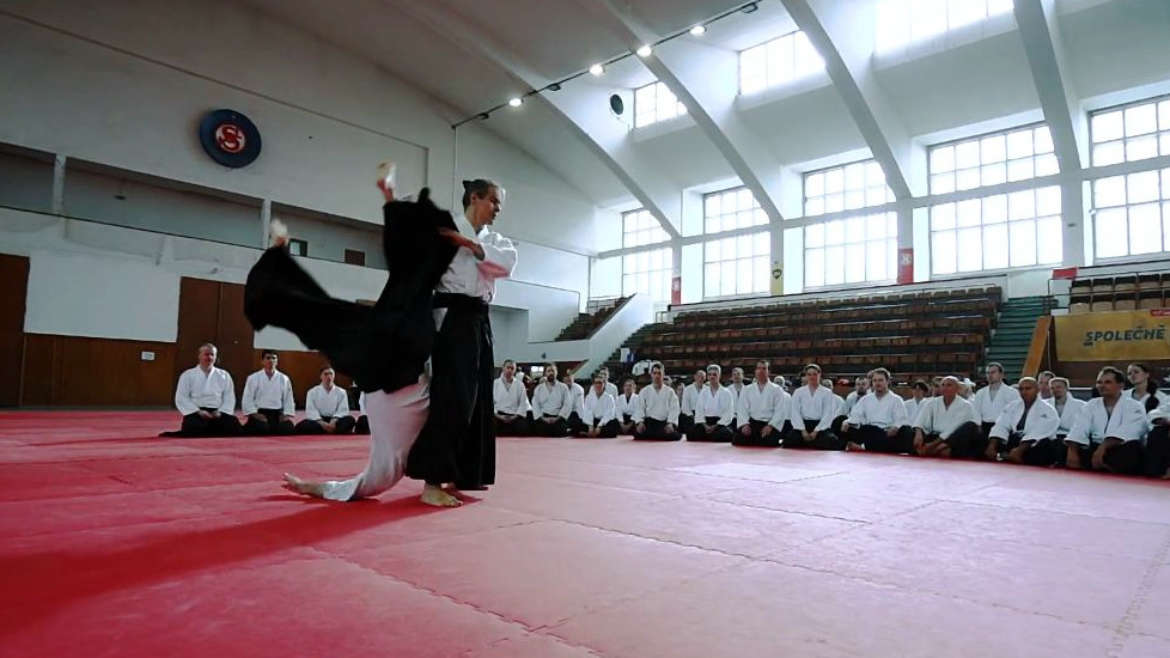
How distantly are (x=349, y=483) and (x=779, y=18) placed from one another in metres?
15.1

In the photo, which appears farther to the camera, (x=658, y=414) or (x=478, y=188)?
(x=658, y=414)

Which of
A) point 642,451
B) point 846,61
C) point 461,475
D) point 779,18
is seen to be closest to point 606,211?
point 779,18

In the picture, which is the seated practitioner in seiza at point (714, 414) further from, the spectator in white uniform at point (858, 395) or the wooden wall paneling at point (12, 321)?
the wooden wall paneling at point (12, 321)

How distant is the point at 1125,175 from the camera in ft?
43.1

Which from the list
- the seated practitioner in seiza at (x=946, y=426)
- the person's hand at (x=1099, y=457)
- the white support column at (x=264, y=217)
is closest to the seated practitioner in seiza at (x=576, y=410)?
the seated practitioner in seiza at (x=946, y=426)

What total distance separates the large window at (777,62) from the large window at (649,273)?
17.2ft

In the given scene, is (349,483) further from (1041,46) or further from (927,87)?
(927,87)

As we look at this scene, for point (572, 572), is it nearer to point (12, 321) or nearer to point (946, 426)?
point (946, 426)

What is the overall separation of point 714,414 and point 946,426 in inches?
110

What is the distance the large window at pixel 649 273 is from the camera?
20.5 meters

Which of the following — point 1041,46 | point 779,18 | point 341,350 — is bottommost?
point 341,350

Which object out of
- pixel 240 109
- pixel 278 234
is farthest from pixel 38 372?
pixel 278 234

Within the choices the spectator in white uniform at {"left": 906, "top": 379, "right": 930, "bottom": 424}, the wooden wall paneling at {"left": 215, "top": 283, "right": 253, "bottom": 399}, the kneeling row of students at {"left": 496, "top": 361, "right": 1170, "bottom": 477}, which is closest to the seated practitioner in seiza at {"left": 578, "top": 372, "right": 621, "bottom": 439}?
the kneeling row of students at {"left": 496, "top": 361, "right": 1170, "bottom": 477}

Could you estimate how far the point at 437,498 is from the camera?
2.91 m
